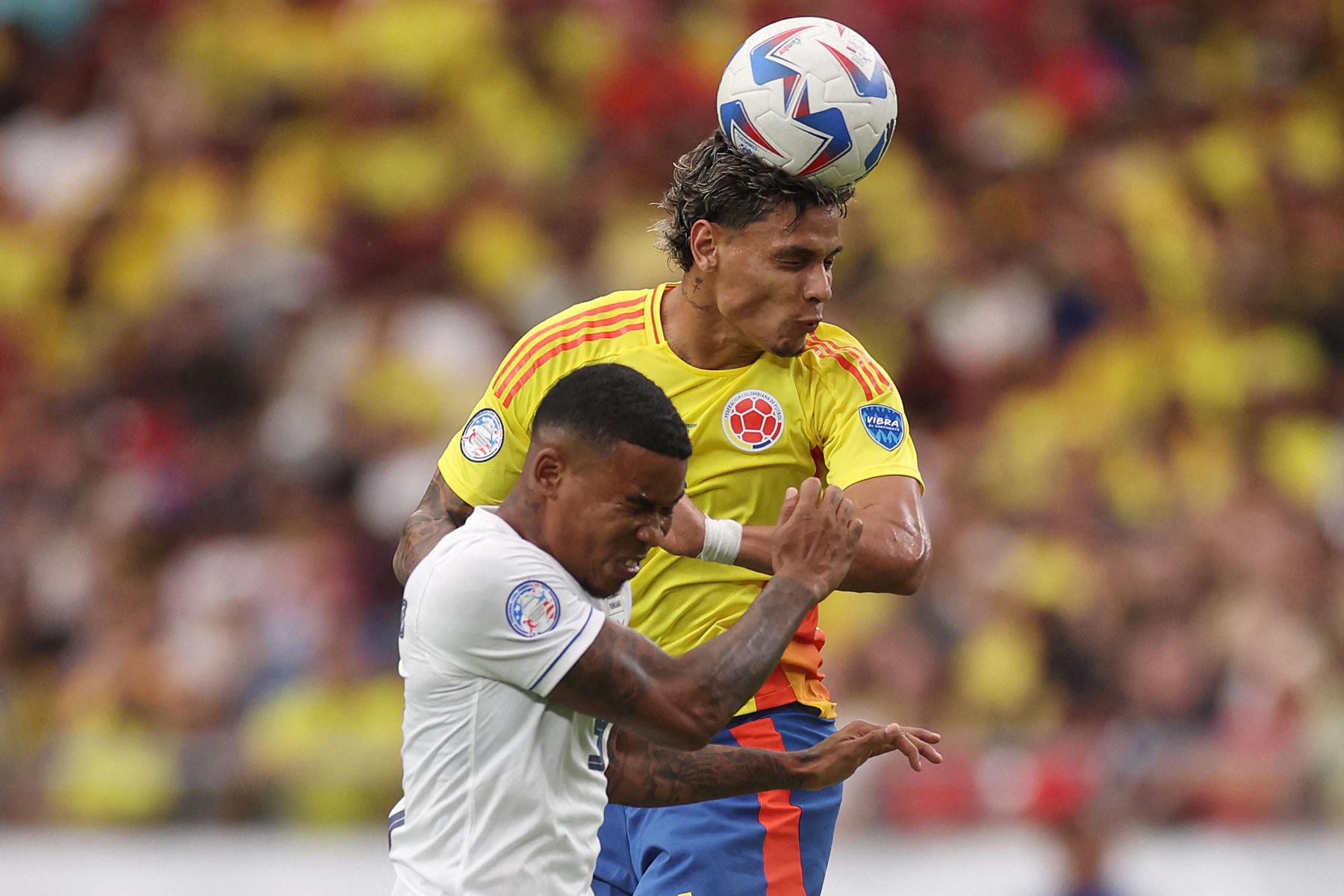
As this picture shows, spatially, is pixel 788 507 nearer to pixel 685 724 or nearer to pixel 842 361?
pixel 685 724

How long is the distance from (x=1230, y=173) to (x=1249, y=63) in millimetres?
1261

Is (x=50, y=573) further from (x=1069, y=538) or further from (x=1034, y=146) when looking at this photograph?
(x=1034, y=146)

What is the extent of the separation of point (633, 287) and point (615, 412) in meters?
7.58

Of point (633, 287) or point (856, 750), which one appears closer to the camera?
point (856, 750)

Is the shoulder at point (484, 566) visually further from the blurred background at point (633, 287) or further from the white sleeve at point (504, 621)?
the blurred background at point (633, 287)

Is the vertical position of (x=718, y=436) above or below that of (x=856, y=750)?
above

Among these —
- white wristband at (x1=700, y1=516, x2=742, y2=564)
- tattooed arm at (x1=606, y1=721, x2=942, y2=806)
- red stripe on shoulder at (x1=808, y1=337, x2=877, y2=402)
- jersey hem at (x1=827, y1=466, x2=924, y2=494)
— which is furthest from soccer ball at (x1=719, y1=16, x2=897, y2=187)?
tattooed arm at (x1=606, y1=721, x2=942, y2=806)

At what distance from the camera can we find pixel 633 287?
11.4 metres

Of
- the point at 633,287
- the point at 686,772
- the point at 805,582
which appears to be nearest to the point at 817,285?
the point at 805,582

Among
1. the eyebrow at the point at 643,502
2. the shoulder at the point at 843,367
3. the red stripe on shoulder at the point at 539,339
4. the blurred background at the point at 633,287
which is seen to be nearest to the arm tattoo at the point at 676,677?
the eyebrow at the point at 643,502

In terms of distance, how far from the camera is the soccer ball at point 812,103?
16.3 ft

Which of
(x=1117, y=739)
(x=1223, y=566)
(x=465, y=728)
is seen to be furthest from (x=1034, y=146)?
(x=465, y=728)

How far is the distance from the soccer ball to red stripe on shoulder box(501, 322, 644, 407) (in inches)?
24.5

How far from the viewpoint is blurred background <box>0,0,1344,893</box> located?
27.8 ft
